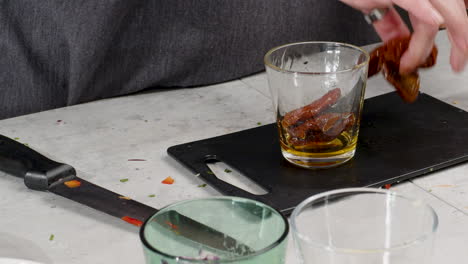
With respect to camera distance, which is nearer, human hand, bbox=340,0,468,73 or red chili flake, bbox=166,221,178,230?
red chili flake, bbox=166,221,178,230

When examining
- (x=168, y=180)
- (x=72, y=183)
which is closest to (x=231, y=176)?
(x=168, y=180)

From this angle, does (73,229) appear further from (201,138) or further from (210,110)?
(210,110)

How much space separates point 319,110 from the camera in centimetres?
81

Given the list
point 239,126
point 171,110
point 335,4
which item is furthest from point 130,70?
point 335,4

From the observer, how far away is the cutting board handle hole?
819 millimetres

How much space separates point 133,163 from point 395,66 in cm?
37

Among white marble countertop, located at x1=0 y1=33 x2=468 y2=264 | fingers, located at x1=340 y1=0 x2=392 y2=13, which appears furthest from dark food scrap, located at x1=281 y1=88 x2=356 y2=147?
fingers, located at x1=340 y1=0 x2=392 y2=13

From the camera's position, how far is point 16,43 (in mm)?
1150

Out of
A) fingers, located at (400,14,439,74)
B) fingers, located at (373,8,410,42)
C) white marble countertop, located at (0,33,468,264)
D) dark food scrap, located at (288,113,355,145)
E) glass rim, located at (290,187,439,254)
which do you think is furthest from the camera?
fingers, located at (373,8,410,42)

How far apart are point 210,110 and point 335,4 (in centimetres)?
42

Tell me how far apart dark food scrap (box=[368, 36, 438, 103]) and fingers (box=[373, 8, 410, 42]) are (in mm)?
76

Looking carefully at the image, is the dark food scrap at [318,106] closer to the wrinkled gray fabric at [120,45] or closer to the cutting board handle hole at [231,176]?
the cutting board handle hole at [231,176]

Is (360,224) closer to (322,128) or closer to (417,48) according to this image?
(322,128)

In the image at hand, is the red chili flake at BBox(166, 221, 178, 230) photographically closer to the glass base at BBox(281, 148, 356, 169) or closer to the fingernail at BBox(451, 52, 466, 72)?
the glass base at BBox(281, 148, 356, 169)
